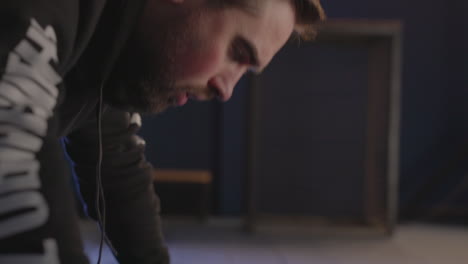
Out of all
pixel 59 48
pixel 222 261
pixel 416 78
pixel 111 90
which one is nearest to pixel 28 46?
pixel 59 48

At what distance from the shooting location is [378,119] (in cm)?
276

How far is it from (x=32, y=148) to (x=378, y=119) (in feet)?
8.43

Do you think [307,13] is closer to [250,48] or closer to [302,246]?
[250,48]

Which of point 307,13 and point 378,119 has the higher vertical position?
point 307,13

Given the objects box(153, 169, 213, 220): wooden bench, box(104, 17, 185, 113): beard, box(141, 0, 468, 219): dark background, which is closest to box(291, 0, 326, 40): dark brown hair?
box(104, 17, 185, 113): beard

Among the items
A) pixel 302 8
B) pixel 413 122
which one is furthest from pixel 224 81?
pixel 413 122

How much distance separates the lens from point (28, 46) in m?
0.43

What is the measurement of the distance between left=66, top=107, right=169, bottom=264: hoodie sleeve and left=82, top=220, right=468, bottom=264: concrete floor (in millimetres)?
1089

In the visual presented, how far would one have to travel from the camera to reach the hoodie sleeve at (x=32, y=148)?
0.40m

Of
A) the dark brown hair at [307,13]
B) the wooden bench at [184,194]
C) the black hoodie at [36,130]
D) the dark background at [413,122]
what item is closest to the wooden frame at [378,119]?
the wooden bench at [184,194]

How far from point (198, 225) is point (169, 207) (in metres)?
0.26

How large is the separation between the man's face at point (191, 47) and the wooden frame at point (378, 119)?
1.75 m

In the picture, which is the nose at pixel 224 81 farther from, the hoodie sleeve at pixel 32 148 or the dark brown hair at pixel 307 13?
the hoodie sleeve at pixel 32 148

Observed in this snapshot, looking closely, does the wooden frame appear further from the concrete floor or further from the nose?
the nose
